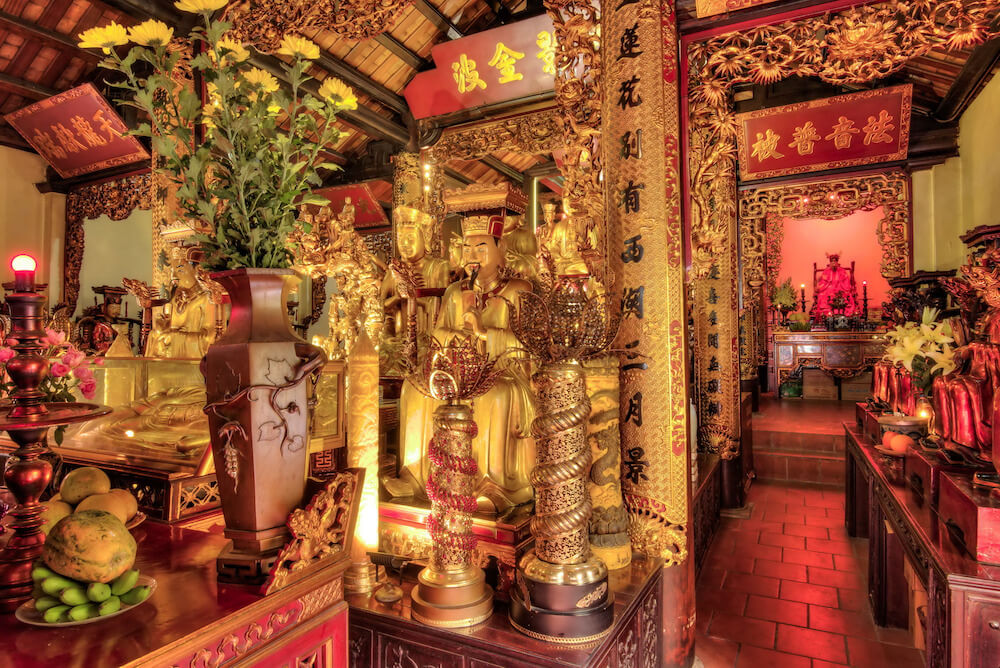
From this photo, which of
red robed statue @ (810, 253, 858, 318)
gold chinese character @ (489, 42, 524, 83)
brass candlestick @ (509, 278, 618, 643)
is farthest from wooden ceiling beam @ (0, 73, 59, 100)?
red robed statue @ (810, 253, 858, 318)

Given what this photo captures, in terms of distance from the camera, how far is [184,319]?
3533 mm

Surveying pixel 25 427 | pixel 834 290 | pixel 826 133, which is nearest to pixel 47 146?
pixel 25 427

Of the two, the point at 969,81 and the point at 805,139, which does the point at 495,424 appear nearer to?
the point at 805,139

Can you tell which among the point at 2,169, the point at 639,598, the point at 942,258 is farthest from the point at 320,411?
the point at 2,169

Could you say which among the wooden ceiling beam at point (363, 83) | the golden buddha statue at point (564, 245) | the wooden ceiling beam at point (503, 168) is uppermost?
the wooden ceiling beam at point (363, 83)

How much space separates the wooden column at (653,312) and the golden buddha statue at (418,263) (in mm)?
1482

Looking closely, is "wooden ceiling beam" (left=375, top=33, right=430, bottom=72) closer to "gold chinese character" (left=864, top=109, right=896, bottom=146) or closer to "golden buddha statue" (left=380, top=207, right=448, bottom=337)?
"golden buddha statue" (left=380, top=207, right=448, bottom=337)

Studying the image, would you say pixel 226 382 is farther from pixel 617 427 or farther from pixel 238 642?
pixel 617 427

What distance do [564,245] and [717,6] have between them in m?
1.12

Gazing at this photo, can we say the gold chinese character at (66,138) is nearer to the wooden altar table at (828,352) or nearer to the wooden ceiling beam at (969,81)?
the wooden ceiling beam at (969,81)

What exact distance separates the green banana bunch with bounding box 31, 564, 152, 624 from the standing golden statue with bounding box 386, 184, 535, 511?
1338 mm

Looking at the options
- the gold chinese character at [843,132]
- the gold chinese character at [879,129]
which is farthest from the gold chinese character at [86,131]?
the gold chinese character at [879,129]

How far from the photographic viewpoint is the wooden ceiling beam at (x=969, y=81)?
3979mm

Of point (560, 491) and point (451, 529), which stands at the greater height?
point (560, 491)
